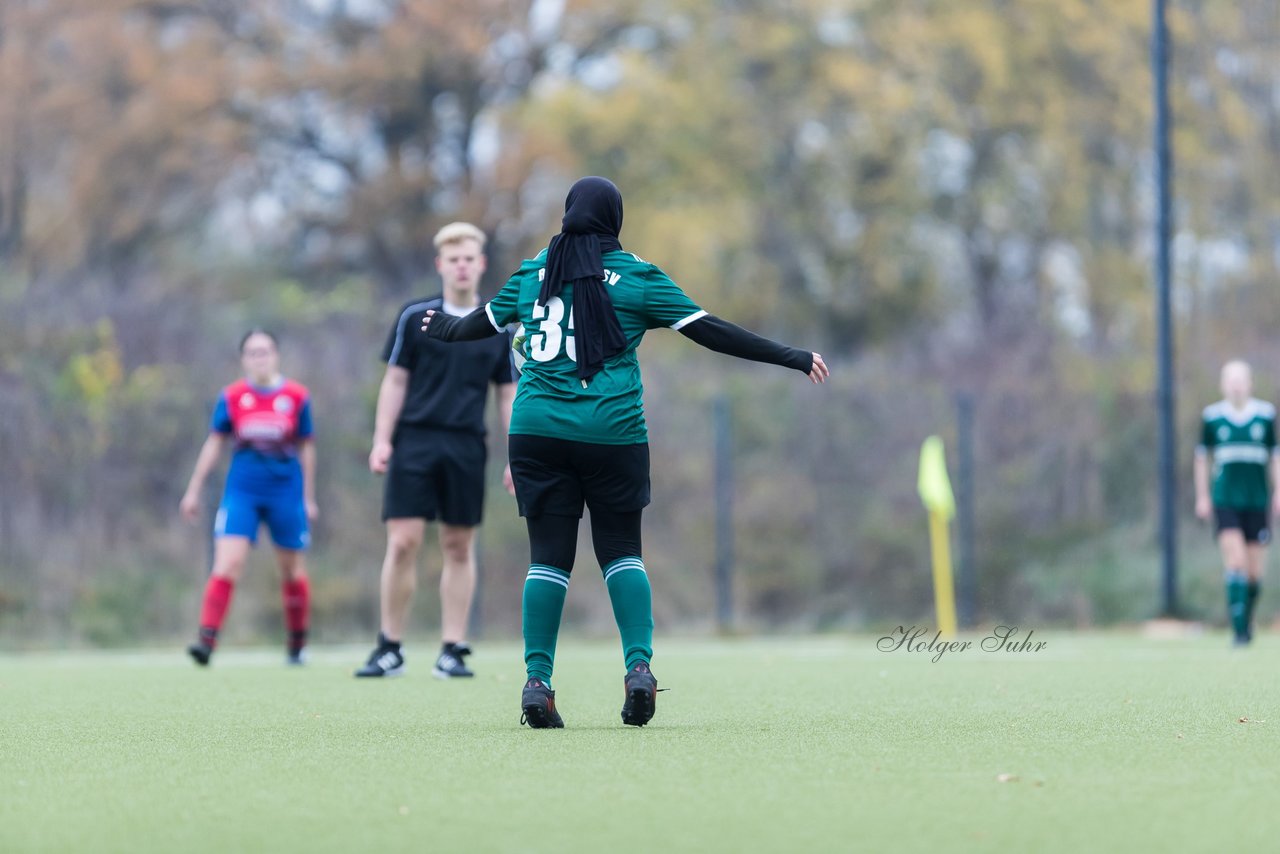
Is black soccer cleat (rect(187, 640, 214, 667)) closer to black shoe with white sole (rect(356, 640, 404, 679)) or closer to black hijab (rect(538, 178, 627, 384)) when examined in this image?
black shoe with white sole (rect(356, 640, 404, 679))

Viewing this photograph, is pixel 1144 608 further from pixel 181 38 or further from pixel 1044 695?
pixel 181 38

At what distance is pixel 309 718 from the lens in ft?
25.0

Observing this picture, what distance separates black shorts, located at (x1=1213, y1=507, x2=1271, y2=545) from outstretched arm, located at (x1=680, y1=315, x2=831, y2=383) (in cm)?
795

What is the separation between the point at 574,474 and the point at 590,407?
0.29 metres

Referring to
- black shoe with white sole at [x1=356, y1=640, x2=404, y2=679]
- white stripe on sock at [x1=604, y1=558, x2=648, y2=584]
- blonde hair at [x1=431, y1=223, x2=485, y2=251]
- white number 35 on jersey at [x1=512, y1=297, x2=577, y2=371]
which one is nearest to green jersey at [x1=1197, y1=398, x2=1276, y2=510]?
black shoe with white sole at [x1=356, y1=640, x2=404, y2=679]

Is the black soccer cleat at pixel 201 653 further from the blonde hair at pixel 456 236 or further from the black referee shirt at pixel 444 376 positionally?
the blonde hair at pixel 456 236

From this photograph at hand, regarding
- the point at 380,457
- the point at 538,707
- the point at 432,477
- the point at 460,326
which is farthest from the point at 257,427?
the point at 538,707

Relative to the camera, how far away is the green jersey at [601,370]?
274 inches

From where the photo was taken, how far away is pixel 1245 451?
13969 millimetres

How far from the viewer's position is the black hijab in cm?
694

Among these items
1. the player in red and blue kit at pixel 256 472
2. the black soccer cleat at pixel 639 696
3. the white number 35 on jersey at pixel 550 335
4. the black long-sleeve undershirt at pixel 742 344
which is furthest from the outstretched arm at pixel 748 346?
the player in red and blue kit at pixel 256 472

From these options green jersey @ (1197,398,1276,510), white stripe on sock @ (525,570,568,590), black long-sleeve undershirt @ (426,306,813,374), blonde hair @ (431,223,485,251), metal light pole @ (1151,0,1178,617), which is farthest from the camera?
metal light pole @ (1151,0,1178,617)

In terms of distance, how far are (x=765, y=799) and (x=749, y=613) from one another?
14116 mm

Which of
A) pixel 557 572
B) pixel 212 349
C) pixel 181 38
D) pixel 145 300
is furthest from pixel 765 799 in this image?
pixel 181 38
